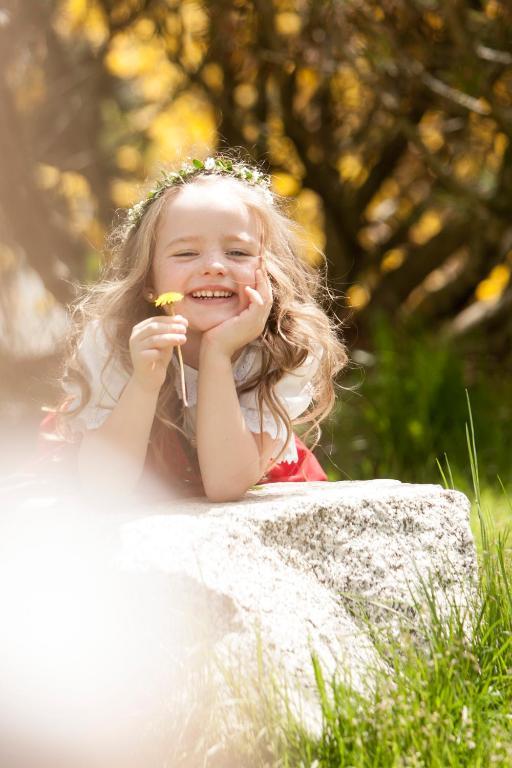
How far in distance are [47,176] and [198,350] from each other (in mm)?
3397

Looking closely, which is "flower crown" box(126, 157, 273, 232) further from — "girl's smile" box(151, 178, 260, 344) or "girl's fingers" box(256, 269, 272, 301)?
"girl's fingers" box(256, 269, 272, 301)

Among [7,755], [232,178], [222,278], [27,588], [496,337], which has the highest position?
[232,178]

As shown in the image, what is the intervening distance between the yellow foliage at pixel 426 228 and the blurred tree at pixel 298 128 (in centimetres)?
3

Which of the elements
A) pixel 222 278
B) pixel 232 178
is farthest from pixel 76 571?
pixel 232 178

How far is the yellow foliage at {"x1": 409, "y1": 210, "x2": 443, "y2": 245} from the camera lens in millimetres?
5875

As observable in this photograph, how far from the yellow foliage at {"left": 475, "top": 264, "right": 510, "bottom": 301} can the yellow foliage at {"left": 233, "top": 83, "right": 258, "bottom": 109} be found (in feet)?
5.46

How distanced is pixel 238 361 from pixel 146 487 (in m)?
0.39

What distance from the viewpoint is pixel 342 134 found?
18.5ft

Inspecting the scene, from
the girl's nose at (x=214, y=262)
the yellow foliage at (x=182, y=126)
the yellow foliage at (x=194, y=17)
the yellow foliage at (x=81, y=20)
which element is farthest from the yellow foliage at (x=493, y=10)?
the girl's nose at (x=214, y=262)

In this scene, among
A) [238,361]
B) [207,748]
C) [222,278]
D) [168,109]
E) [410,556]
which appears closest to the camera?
[207,748]

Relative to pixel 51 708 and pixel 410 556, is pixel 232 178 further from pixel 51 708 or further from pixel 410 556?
pixel 51 708

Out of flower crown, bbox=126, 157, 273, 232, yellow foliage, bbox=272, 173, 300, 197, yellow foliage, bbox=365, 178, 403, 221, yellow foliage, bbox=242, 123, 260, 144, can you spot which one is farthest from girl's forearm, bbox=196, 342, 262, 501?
yellow foliage, bbox=365, 178, 403, 221

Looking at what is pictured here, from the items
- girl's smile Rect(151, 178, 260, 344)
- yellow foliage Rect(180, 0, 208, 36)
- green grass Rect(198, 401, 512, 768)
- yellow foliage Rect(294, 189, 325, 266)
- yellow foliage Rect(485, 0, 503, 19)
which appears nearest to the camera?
green grass Rect(198, 401, 512, 768)

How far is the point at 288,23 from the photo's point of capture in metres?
5.25
